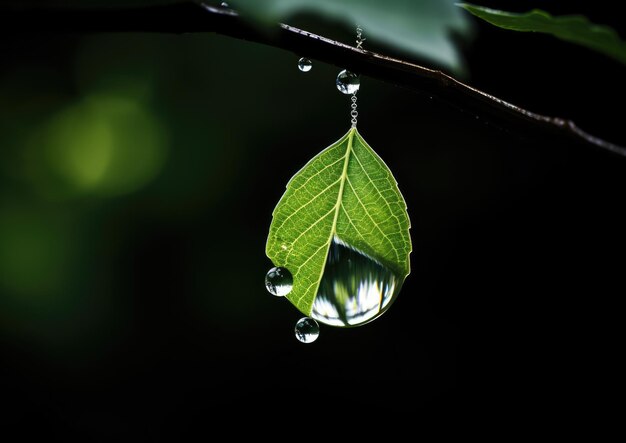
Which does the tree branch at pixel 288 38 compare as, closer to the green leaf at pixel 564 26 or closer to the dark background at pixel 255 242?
the green leaf at pixel 564 26

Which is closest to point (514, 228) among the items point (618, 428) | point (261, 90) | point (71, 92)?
point (618, 428)

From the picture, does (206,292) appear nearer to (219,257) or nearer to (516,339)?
(219,257)

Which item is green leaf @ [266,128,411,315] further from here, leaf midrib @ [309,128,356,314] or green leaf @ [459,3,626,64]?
green leaf @ [459,3,626,64]

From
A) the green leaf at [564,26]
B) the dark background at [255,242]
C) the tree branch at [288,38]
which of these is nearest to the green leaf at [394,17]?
the tree branch at [288,38]

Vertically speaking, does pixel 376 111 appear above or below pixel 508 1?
Result: below

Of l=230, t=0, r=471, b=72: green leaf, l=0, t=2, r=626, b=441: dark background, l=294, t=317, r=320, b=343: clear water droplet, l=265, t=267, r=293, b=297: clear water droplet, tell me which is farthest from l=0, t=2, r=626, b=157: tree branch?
l=0, t=2, r=626, b=441: dark background

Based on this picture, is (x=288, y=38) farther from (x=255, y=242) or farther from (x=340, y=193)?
(x=255, y=242)
